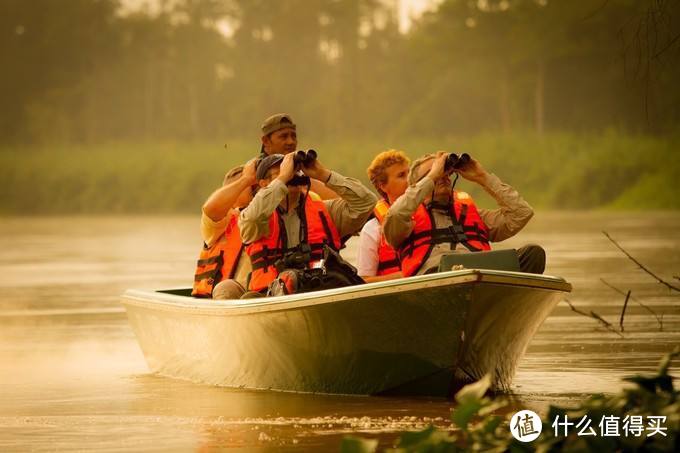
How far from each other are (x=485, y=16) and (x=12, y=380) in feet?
142

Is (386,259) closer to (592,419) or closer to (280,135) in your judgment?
(280,135)

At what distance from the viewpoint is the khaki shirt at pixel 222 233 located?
365 inches

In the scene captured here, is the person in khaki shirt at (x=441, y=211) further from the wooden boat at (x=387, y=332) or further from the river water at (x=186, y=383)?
the river water at (x=186, y=383)

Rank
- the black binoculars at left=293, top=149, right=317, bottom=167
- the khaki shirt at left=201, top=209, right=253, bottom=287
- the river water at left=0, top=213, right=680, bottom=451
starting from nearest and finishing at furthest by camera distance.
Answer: the river water at left=0, top=213, right=680, bottom=451 < the black binoculars at left=293, top=149, right=317, bottom=167 < the khaki shirt at left=201, top=209, right=253, bottom=287

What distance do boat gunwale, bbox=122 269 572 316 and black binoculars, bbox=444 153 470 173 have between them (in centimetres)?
69

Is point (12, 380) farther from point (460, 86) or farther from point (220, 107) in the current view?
point (220, 107)

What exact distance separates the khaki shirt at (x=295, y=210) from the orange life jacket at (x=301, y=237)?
37 mm

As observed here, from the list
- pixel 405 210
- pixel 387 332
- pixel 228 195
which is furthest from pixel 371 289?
pixel 228 195

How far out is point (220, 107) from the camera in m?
63.9

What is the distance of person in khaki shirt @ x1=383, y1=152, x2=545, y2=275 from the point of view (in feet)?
27.1

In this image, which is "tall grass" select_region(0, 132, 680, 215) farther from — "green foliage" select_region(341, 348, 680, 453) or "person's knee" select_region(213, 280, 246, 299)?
"green foliage" select_region(341, 348, 680, 453)

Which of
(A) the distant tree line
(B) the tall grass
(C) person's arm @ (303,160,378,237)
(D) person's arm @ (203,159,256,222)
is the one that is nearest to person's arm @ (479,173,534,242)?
(C) person's arm @ (303,160,378,237)

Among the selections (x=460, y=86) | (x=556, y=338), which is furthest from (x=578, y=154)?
(x=556, y=338)

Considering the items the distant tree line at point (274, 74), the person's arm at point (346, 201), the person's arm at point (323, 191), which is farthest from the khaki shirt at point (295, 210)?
the distant tree line at point (274, 74)
